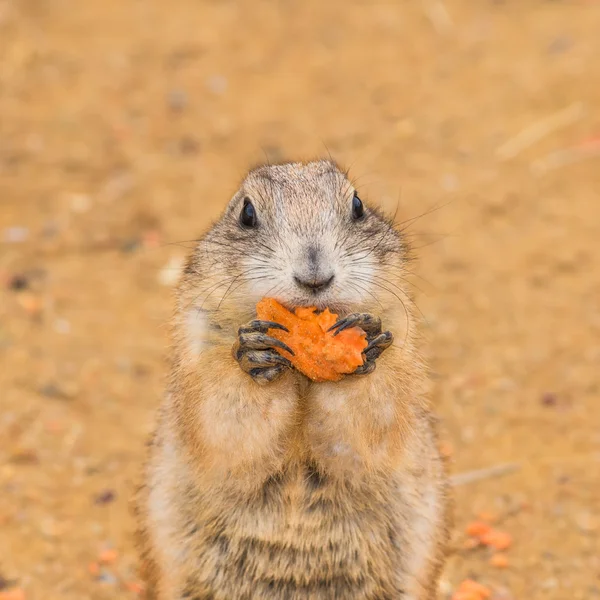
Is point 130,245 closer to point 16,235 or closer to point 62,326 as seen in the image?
point 16,235

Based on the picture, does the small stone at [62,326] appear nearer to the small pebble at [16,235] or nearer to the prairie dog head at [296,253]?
the small pebble at [16,235]

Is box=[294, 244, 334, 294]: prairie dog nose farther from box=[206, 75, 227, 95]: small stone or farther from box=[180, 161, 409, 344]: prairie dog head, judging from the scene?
box=[206, 75, 227, 95]: small stone

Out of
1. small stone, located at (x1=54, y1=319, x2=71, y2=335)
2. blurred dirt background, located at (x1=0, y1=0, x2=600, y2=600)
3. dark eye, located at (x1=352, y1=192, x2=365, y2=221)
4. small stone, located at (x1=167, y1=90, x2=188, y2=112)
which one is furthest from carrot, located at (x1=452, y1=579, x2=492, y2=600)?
small stone, located at (x1=167, y1=90, x2=188, y2=112)

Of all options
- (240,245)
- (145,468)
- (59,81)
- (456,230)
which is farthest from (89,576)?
(59,81)

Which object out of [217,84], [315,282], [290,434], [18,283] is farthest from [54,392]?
[217,84]

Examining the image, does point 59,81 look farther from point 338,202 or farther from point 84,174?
point 338,202

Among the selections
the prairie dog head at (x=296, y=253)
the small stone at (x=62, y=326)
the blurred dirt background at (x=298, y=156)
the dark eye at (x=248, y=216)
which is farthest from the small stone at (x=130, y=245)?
the dark eye at (x=248, y=216)

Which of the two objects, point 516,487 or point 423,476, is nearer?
point 423,476
